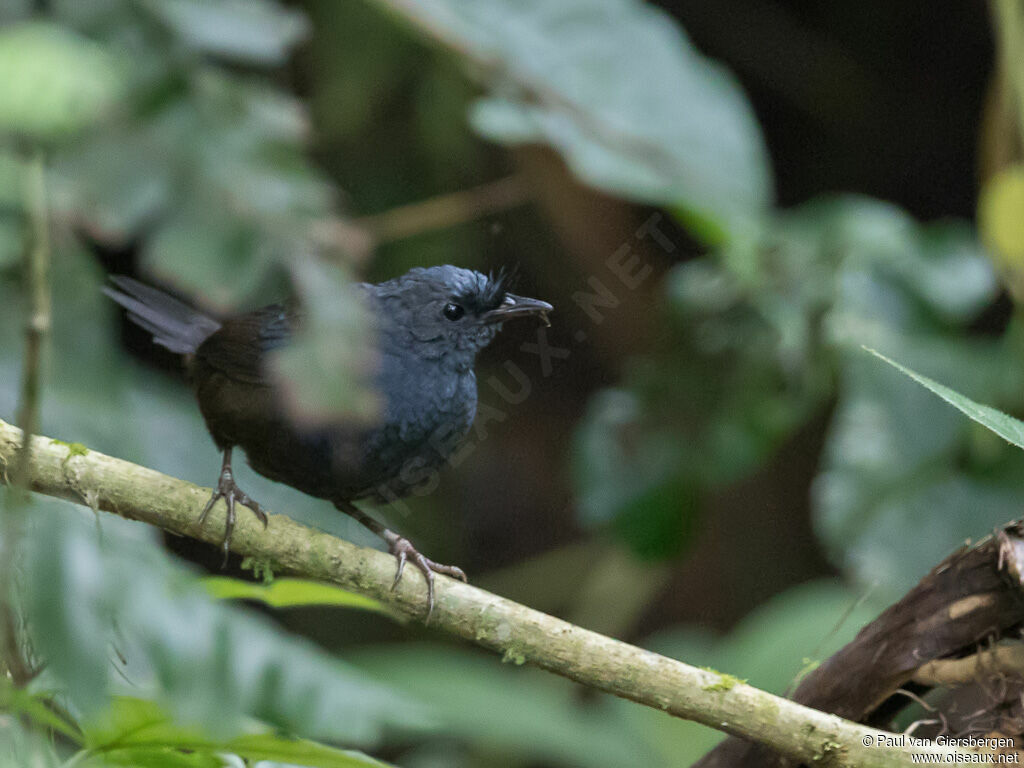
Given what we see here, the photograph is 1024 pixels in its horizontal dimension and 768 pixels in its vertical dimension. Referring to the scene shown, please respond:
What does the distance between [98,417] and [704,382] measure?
214 cm

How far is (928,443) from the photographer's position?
10.6 ft

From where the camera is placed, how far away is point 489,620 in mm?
1663

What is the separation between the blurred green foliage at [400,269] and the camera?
1552mm

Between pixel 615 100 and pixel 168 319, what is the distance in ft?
5.00

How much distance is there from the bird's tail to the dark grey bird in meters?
0.43

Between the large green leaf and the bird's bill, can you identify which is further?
the large green leaf

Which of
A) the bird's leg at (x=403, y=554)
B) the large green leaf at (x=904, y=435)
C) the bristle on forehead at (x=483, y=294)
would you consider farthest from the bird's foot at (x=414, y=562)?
the large green leaf at (x=904, y=435)

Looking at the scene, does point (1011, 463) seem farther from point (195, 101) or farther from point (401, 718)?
point (195, 101)

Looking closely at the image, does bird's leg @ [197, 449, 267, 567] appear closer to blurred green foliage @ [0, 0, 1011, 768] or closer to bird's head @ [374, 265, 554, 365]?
blurred green foliage @ [0, 0, 1011, 768]

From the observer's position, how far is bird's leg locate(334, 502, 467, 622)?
5.82 ft

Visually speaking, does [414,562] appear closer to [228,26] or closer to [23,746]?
[23,746]

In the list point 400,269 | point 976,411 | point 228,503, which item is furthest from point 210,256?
point 976,411

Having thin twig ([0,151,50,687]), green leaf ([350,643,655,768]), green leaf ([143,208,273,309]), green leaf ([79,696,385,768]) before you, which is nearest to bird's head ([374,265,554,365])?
green leaf ([143,208,273,309])

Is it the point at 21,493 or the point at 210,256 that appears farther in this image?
the point at 210,256
